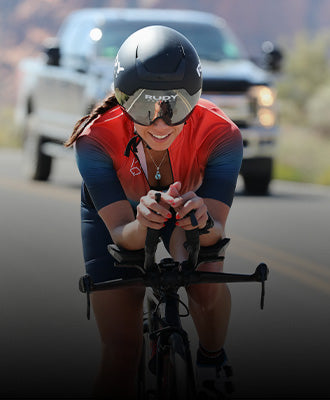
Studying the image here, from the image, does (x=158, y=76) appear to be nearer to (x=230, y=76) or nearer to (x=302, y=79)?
(x=230, y=76)

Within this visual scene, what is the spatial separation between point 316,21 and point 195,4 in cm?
931

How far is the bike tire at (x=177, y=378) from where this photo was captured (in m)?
3.92

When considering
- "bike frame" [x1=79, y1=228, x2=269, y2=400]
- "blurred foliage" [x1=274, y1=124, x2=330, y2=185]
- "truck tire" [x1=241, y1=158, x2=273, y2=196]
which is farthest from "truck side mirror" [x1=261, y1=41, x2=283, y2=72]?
"bike frame" [x1=79, y1=228, x2=269, y2=400]

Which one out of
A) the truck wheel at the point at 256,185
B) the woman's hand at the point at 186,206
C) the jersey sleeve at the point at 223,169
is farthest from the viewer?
the truck wheel at the point at 256,185

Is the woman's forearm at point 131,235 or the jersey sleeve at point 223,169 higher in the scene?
the jersey sleeve at point 223,169

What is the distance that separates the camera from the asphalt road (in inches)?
228

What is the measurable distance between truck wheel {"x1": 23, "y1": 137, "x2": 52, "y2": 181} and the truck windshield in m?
2.15

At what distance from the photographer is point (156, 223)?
148 inches

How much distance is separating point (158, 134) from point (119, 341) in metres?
0.82

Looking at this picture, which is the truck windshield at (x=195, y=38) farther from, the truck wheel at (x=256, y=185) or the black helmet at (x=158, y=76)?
the black helmet at (x=158, y=76)

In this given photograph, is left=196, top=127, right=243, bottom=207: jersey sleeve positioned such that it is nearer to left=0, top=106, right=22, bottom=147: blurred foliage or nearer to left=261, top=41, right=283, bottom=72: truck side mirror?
left=261, top=41, right=283, bottom=72: truck side mirror

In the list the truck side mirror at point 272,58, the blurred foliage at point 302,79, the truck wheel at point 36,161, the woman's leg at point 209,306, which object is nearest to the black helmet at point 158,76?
the woman's leg at point 209,306

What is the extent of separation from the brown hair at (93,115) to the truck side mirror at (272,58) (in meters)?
10.9

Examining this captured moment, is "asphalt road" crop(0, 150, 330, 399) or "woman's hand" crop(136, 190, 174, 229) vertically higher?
"woman's hand" crop(136, 190, 174, 229)
